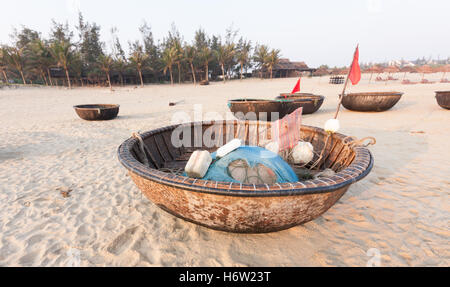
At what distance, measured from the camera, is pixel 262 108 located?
6707 millimetres

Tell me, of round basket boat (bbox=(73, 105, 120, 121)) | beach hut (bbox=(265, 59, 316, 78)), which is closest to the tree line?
beach hut (bbox=(265, 59, 316, 78))

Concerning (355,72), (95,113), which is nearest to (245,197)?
(355,72)

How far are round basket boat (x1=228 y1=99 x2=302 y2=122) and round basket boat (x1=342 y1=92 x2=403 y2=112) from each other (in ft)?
8.80

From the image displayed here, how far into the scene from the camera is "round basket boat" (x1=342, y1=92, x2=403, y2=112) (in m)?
7.32

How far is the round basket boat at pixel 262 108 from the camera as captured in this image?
6633 millimetres

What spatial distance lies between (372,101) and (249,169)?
8008 millimetres

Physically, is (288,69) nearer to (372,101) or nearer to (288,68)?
(288,68)

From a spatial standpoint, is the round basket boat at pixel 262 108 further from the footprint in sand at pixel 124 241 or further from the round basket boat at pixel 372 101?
the footprint in sand at pixel 124 241

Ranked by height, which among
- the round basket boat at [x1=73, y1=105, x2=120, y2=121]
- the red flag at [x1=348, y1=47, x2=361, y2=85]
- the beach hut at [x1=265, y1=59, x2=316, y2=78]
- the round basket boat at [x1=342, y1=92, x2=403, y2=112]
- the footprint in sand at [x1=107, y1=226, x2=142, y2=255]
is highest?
the beach hut at [x1=265, y1=59, x2=316, y2=78]

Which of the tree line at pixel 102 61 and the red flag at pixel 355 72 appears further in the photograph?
the tree line at pixel 102 61

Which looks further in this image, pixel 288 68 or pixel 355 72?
pixel 288 68

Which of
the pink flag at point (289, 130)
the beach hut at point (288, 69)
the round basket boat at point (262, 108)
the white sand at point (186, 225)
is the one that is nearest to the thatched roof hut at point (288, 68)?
the beach hut at point (288, 69)

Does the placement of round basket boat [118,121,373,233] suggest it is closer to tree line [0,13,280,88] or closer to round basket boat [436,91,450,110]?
round basket boat [436,91,450,110]

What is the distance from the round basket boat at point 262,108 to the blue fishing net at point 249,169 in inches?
189
